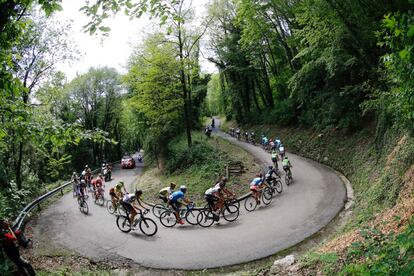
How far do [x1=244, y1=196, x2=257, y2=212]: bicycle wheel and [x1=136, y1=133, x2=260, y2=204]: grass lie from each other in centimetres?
132

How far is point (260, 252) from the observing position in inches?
407

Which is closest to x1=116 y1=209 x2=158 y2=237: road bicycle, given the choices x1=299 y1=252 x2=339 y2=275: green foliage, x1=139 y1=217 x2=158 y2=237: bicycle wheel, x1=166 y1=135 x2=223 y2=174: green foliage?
x1=139 y1=217 x2=158 y2=237: bicycle wheel

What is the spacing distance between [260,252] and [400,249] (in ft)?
18.4

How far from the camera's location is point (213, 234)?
1256 cm

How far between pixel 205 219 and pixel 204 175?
6.89 metres

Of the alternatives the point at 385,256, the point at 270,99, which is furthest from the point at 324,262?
the point at 270,99

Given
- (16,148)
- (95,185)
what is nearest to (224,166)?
(95,185)

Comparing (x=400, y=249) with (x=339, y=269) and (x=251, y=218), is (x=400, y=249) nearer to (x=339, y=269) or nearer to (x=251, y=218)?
(x=339, y=269)

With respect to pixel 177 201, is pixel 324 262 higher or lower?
lower

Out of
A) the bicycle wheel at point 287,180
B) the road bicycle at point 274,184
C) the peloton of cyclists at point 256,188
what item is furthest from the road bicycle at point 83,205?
the bicycle wheel at point 287,180

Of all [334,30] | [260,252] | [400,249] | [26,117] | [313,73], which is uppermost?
[334,30]

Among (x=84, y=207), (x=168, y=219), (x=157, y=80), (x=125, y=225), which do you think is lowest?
(x=168, y=219)

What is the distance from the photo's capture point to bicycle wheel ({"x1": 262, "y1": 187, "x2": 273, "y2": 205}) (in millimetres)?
15617

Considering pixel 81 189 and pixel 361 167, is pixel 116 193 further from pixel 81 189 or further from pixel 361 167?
pixel 361 167
